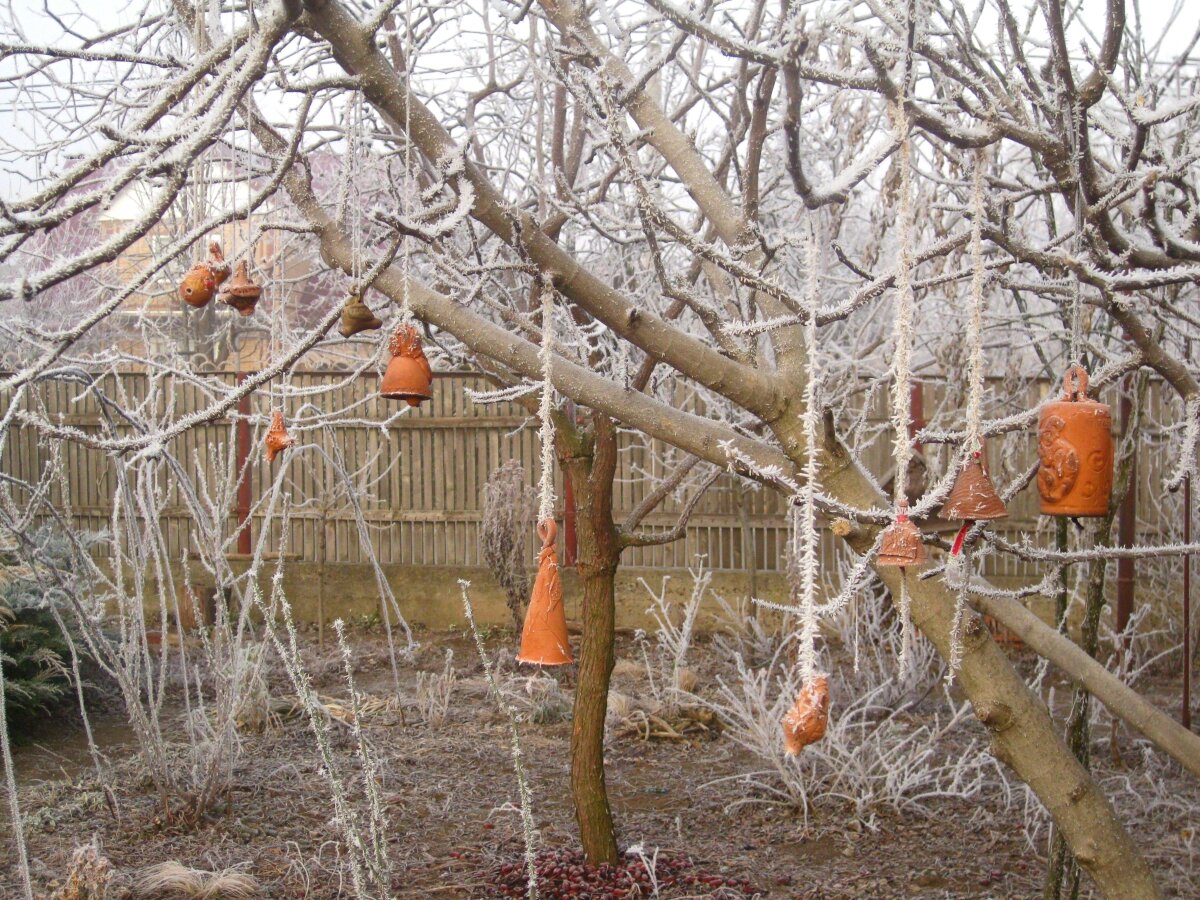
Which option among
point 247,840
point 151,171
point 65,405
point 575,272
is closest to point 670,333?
point 575,272

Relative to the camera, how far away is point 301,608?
9430 millimetres

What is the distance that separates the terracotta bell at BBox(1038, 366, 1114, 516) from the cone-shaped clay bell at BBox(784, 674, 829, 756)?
0.78 meters

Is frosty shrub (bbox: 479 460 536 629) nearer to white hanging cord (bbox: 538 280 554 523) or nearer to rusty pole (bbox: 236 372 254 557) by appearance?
rusty pole (bbox: 236 372 254 557)

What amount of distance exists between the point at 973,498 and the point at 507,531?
5.89m

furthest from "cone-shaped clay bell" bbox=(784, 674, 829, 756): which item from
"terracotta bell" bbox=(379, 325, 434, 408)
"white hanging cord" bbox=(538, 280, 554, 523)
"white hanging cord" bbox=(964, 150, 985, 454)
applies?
"terracotta bell" bbox=(379, 325, 434, 408)

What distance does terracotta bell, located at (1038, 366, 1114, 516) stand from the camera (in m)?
1.91

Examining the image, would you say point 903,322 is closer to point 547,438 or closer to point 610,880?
point 547,438

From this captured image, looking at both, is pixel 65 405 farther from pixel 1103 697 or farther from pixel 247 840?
pixel 1103 697

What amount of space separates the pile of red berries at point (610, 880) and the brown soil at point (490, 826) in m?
0.06

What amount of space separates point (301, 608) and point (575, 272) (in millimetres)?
7838

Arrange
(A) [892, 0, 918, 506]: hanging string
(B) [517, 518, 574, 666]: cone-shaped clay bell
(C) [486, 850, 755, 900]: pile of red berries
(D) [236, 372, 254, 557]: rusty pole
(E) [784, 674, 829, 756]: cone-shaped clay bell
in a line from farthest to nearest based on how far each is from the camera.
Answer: (D) [236, 372, 254, 557]: rusty pole, (C) [486, 850, 755, 900]: pile of red berries, (B) [517, 518, 574, 666]: cone-shaped clay bell, (A) [892, 0, 918, 506]: hanging string, (E) [784, 674, 829, 756]: cone-shaped clay bell

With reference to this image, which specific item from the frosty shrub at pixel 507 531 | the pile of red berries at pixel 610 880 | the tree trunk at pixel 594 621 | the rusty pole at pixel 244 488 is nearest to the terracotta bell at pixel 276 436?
the tree trunk at pixel 594 621

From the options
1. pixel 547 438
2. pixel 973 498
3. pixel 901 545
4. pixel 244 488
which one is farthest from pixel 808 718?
pixel 244 488

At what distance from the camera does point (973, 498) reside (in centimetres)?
169
